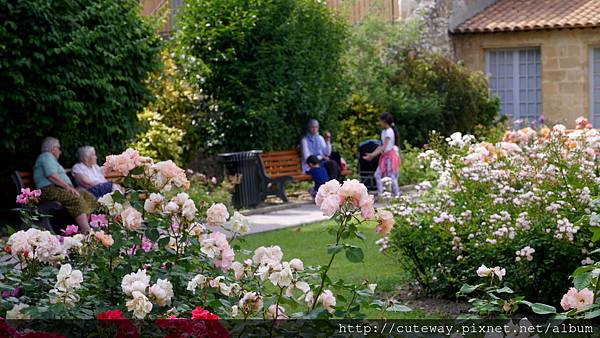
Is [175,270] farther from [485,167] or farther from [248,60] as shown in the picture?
[248,60]

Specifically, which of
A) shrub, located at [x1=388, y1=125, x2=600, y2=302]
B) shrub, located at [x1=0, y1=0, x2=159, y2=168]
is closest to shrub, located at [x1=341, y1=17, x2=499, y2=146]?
shrub, located at [x1=0, y1=0, x2=159, y2=168]

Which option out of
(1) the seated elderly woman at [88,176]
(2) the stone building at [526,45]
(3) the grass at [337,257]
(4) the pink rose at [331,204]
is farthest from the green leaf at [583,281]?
(2) the stone building at [526,45]

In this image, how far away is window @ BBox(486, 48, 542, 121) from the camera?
25734mm

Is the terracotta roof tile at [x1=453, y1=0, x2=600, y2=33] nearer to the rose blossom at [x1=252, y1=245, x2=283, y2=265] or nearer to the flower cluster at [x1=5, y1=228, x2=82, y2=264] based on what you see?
the flower cluster at [x1=5, y1=228, x2=82, y2=264]

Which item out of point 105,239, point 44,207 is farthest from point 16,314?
point 44,207

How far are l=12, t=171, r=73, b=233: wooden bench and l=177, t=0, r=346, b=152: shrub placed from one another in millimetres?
4879

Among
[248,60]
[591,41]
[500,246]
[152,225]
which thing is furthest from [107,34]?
[591,41]

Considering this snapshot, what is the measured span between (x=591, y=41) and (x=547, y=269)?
18.7 meters

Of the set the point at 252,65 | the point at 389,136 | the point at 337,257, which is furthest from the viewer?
the point at 252,65

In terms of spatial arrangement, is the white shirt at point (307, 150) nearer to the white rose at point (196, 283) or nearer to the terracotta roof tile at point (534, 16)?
the terracotta roof tile at point (534, 16)

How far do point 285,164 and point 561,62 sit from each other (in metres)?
10.5

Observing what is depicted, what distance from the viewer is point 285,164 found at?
55.8ft

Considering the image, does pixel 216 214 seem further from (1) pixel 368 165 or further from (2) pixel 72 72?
(1) pixel 368 165

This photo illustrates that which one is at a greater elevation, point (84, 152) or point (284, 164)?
point (84, 152)
